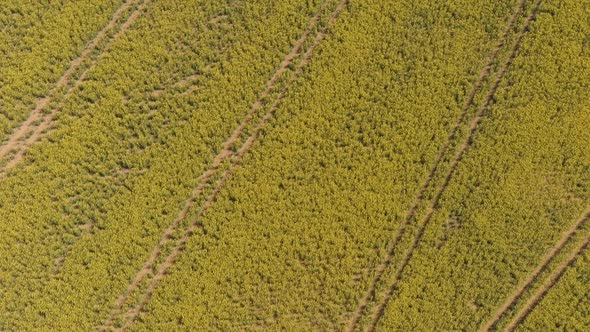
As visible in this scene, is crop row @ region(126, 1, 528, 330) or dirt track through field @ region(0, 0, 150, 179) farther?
dirt track through field @ region(0, 0, 150, 179)

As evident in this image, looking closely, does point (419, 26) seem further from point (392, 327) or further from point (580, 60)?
point (392, 327)

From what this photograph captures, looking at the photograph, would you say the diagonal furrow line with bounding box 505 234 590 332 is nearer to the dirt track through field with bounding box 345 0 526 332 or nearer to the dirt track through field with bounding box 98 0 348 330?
the dirt track through field with bounding box 345 0 526 332

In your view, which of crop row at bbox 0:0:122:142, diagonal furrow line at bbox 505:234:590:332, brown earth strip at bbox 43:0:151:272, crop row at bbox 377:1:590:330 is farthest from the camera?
crop row at bbox 0:0:122:142

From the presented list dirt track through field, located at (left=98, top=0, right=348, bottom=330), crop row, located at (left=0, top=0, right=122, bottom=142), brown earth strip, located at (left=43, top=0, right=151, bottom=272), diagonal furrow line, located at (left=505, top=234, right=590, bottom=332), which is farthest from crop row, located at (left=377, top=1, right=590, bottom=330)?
crop row, located at (left=0, top=0, right=122, bottom=142)

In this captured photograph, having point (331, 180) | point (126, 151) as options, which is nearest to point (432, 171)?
point (331, 180)

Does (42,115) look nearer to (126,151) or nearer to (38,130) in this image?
(38,130)

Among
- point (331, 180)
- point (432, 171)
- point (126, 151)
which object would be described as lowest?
point (126, 151)

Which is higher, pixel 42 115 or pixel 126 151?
pixel 126 151
